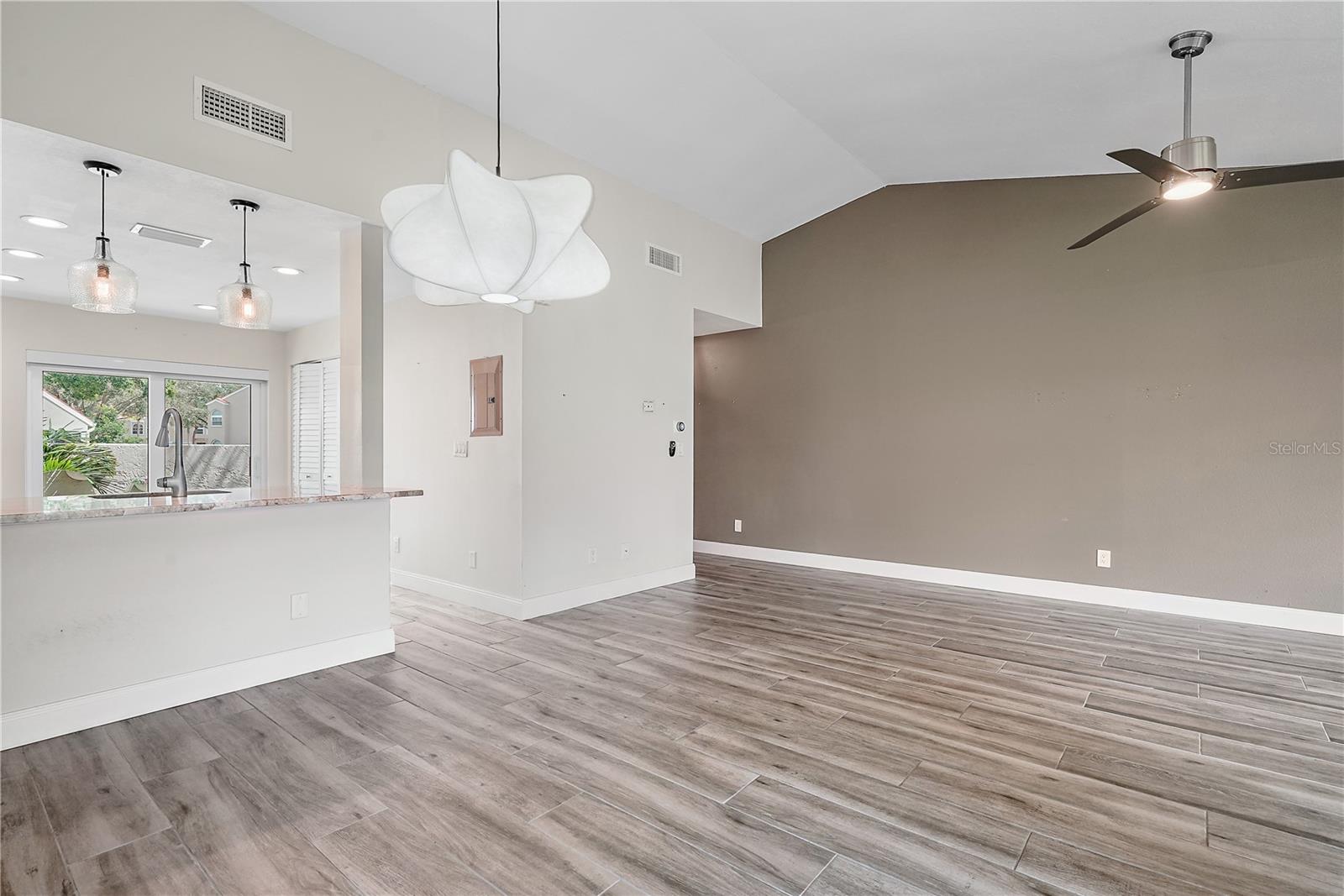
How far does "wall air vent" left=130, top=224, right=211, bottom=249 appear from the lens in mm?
3674

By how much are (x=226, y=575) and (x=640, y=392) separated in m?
3.13

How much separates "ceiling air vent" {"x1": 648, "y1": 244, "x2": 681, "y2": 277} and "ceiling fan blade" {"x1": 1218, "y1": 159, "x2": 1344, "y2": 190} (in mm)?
3664

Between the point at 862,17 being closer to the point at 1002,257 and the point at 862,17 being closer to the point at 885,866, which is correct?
the point at 1002,257

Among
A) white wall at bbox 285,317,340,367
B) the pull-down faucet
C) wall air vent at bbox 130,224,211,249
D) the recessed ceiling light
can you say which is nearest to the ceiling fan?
the pull-down faucet

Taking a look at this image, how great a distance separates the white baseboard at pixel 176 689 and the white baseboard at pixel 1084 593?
13.5ft

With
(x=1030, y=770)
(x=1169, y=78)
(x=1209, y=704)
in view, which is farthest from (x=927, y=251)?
(x=1030, y=770)

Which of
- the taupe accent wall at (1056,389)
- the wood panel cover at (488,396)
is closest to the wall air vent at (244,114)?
the wood panel cover at (488,396)

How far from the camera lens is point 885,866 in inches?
72.5

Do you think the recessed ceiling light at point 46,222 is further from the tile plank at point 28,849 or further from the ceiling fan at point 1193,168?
the ceiling fan at point 1193,168

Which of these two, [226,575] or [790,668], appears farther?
[790,668]

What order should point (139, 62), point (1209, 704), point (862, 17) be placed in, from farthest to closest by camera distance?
point (862, 17)
point (1209, 704)
point (139, 62)

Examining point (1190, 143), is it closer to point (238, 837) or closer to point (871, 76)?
point (871, 76)

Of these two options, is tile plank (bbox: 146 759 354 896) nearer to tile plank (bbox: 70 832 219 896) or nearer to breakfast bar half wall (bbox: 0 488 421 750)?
tile plank (bbox: 70 832 219 896)

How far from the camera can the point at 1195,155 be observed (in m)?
3.02
